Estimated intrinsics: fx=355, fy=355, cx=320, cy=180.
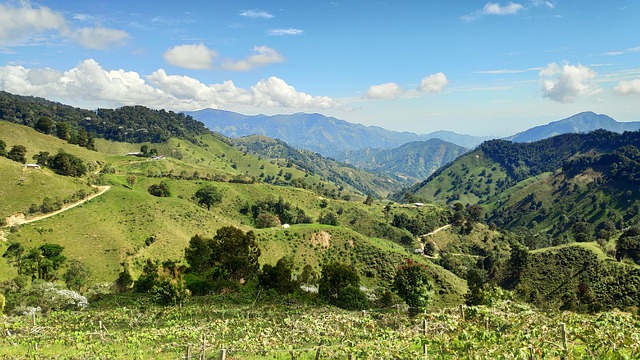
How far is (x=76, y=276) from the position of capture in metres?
52.7

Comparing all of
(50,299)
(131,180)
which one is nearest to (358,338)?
(50,299)

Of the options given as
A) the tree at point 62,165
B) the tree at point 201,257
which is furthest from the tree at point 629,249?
the tree at point 62,165

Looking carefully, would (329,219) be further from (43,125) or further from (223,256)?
(43,125)

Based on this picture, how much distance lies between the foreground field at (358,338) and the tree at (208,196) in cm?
8860

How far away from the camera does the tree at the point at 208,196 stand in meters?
113

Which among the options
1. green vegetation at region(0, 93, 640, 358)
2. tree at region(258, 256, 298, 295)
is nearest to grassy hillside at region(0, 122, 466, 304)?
green vegetation at region(0, 93, 640, 358)

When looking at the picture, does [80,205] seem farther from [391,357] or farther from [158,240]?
[391,357]

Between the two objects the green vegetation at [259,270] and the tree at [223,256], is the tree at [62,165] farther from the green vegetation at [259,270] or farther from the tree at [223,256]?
the tree at [223,256]

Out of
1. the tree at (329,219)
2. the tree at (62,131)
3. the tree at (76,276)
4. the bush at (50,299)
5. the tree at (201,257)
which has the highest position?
the tree at (62,131)

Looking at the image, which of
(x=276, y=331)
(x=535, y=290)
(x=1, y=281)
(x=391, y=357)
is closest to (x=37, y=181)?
(x=1, y=281)

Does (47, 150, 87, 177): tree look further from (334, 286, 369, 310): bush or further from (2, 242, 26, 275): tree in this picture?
(334, 286, 369, 310): bush

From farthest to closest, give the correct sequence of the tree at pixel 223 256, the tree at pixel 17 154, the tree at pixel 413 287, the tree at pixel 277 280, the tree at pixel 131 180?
the tree at pixel 131 180 < the tree at pixel 17 154 < the tree at pixel 223 256 < the tree at pixel 413 287 < the tree at pixel 277 280

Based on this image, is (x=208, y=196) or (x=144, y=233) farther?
(x=208, y=196)

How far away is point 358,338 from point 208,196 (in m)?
101
